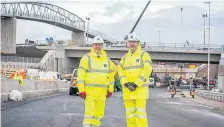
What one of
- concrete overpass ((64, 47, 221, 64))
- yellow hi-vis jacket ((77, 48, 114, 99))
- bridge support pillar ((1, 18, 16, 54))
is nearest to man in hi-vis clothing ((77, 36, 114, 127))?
yellow hi-vis jacket ((77, 48, 114, 99))

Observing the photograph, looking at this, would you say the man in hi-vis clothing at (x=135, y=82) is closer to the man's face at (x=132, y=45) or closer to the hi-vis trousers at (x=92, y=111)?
the man's face at (x=132, y=45)

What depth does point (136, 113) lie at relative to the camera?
8.84m

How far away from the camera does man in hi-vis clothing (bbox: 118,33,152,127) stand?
8805mm

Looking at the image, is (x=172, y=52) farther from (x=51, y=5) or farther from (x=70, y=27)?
(x=51, y=5)

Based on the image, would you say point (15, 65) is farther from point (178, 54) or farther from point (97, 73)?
point (97, 73)

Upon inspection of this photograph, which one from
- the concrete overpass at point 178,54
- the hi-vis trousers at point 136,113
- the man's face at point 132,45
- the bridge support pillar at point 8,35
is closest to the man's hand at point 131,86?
the hi-vis trousers at point 136,113

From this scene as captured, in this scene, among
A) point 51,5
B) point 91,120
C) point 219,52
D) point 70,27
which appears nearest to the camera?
point 91,120

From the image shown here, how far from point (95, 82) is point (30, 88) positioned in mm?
17959

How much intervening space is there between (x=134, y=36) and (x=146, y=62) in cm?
59

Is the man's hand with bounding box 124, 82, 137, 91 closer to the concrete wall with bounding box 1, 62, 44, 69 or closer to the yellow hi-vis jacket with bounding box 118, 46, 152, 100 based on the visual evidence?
the yellow hi-vis jacket with bounding box 118, 46, 152, 100

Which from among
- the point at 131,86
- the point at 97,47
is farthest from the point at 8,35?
the point at 131,86

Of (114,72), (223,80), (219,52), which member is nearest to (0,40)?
(219,52)

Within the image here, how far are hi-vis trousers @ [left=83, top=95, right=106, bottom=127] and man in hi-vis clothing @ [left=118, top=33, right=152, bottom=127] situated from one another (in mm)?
525

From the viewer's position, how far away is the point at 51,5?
474ft
